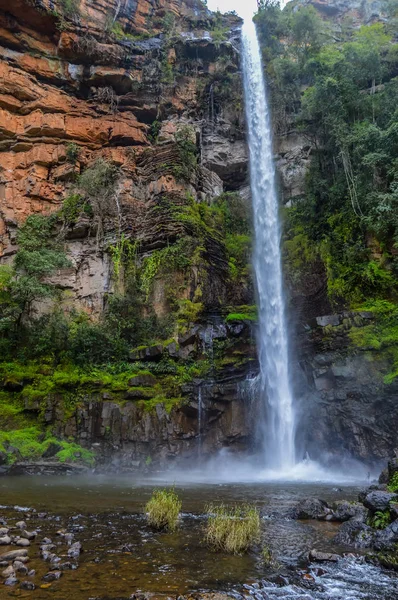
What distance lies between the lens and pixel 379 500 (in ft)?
A: 25.8

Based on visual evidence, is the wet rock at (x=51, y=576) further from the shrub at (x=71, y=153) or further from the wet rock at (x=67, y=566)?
the shrub at (x=71, y=153)

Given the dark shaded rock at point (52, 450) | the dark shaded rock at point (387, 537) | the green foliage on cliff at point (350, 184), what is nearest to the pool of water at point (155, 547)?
the dark shaded rock at point (387, 537)

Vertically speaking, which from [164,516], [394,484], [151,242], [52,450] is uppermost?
[151,242]

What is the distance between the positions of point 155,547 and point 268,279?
20041 mm

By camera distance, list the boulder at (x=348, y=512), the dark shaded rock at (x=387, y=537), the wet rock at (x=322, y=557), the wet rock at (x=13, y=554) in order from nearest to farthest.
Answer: the wet rock at (x=13, y=554)
the wet rock at (x=322, y=557)
the dark shaded rock at (x=387, y=537)
the boulder at (x=348, y=512)

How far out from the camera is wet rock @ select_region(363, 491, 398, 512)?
774 cm

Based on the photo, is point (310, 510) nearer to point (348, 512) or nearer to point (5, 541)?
point (348, 512)

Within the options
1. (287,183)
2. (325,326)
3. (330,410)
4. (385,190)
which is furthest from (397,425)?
(287,183)

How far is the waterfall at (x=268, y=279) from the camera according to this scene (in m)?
19.1

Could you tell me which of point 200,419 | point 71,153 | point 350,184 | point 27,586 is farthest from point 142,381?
point 71,153

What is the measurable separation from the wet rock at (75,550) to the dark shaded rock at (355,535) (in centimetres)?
409

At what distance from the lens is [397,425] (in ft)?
52.2

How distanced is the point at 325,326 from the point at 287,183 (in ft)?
50.3

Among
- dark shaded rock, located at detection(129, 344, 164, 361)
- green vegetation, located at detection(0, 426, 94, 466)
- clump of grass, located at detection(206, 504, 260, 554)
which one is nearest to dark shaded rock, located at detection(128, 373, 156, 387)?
dark shaded rock, located at detection(129, 344, 164, 361)
